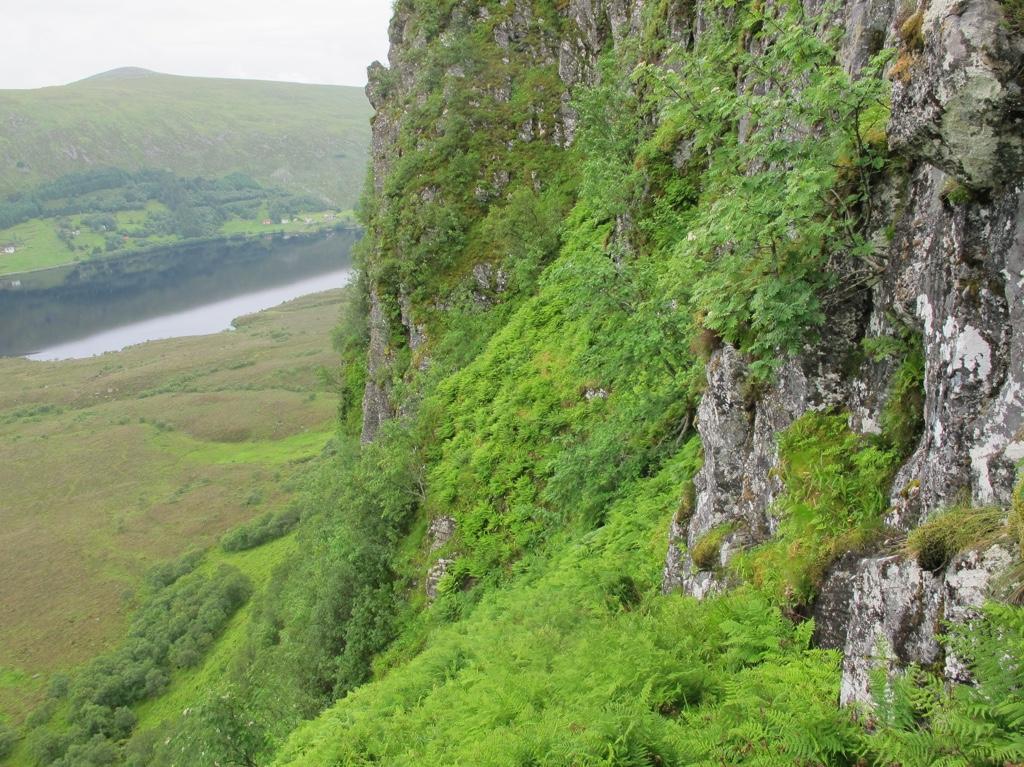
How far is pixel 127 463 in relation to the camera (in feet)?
341

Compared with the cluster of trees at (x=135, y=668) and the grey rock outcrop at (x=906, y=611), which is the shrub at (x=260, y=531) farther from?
the grey rock outcrop at (x=906, y=611)

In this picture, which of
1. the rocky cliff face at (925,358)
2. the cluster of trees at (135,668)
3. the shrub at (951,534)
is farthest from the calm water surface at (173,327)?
the shrub at (951,534)

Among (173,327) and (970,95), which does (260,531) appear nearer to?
(970,95)

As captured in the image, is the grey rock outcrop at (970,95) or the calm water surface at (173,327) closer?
the grey rock outcrop at (970,95)

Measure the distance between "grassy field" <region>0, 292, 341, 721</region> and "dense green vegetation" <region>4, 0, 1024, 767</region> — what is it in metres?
42.6

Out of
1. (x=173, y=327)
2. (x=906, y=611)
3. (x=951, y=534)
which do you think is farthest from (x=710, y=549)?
(x=173, y=327)

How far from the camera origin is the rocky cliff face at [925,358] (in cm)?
605

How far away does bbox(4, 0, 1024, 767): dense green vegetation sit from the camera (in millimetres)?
6738

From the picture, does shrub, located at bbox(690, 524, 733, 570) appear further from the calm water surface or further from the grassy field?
the calm water surface

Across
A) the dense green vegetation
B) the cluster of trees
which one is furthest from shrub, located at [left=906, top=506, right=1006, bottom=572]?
the cluster of trees

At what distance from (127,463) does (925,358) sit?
11607 centimetres

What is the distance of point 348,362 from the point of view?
186 feet

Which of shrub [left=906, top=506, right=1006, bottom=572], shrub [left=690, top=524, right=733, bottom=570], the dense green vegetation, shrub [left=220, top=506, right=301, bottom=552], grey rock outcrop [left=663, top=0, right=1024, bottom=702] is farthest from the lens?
shrub [left=220, top=506, right=301, bottom=552]

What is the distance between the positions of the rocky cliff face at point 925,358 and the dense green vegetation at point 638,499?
280mm
